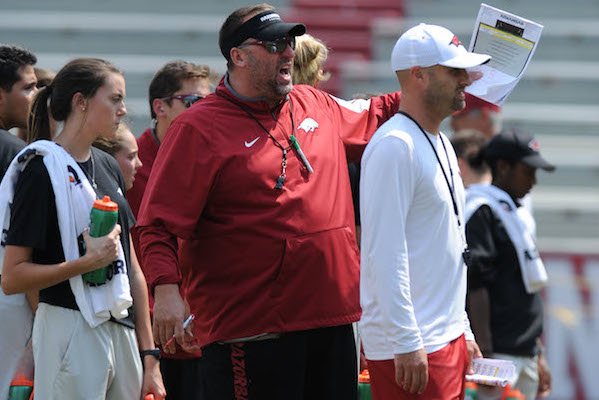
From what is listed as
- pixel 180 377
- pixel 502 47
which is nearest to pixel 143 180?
pixel 180 377

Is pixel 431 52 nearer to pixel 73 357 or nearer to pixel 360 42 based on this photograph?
pixel 73 357

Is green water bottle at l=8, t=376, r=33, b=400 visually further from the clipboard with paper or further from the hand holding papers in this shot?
the clipboard with paper

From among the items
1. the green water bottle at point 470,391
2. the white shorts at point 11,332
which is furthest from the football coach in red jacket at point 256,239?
the green water bottle at point 470,391

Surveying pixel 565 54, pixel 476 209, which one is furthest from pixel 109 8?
pixel 476 209

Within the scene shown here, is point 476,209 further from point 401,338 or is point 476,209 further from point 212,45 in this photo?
point 212,45

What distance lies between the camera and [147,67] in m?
12.4

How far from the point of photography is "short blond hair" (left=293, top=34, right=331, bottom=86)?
15.6 feet

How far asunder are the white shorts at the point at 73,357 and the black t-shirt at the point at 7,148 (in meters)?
0.81

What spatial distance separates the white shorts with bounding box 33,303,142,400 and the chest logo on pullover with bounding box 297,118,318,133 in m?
0.89

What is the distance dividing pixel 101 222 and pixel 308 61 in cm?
119

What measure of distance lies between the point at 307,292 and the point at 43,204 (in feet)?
2.91

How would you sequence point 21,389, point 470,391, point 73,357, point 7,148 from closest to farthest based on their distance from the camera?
point 73,357 → point 21,389 → point 7,148 → point 470,391

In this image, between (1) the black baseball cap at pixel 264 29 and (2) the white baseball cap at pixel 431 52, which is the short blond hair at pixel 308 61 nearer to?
(1) the black baseball cap at pixel 264 29

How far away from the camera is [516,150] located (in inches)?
265
